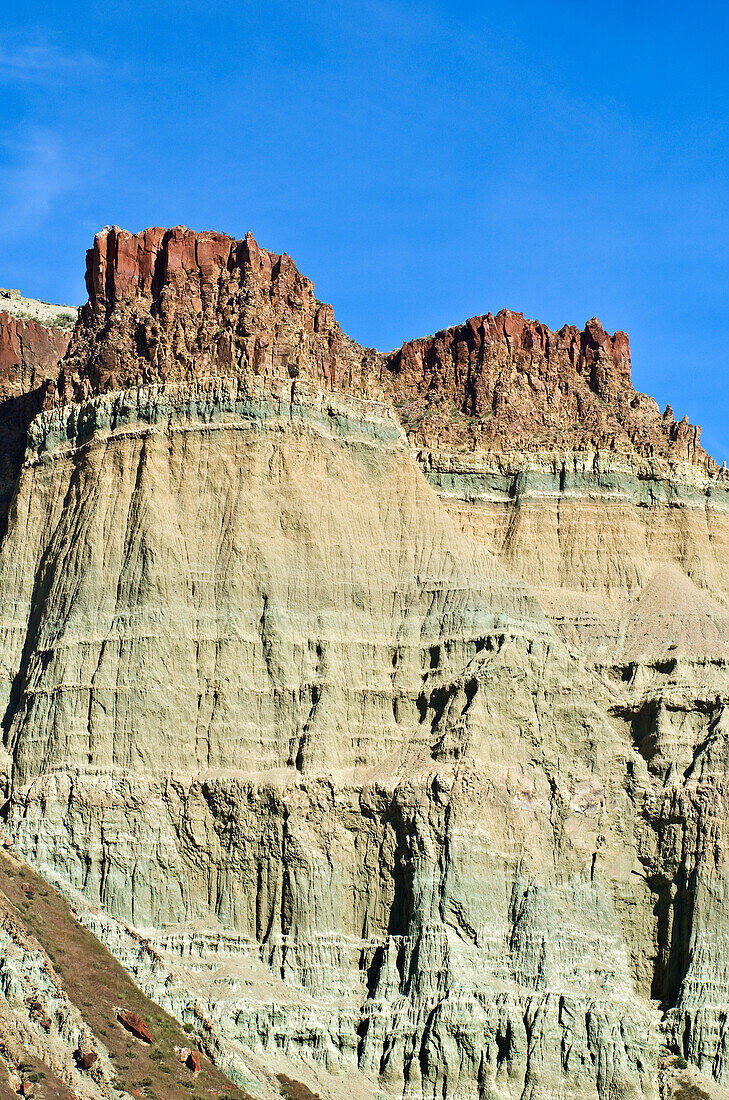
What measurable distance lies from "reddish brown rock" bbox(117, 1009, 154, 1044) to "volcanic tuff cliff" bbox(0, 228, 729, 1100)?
3025mm

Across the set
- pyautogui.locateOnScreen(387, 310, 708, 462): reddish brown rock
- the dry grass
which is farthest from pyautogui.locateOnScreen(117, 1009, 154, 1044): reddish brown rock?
pyautogui.locateOnScreen(387, 310, 708, 462): reddish brown rock

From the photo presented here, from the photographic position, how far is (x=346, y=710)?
3241 inches

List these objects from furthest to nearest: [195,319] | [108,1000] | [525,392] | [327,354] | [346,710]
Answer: [525,392]
[327,354]
[195,319]
[346,710]
[108,1000]

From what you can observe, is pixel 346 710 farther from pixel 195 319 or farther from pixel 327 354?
pixel 195 319

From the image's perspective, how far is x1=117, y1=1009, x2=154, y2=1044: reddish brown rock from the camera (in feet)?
231

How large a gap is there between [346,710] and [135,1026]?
15.9 meters

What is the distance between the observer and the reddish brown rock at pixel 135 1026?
70500 millimetres

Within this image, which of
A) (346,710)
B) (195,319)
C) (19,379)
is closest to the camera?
(346,710)

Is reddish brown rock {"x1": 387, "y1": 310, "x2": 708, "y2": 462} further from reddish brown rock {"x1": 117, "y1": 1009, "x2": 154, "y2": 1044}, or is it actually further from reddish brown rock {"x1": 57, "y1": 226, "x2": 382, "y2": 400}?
reddish brown rock {"x1": 117, "y1": 1009, "x2": 154, "y2": 1044}

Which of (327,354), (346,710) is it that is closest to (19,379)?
(327,354)

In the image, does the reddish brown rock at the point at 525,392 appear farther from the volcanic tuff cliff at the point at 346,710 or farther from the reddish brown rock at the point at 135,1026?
the reddish brown rock at the point at 135,1026

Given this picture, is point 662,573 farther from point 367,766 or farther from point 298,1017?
point 298,1017

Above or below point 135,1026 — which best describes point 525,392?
above

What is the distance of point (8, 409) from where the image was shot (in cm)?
9975
